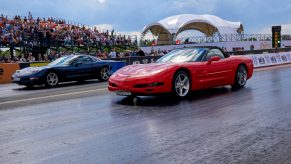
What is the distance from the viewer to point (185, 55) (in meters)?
10.3

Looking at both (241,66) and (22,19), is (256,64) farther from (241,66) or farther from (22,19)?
(22,19)

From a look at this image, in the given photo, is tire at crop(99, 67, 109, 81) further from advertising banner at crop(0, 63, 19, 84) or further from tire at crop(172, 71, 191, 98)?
tire at crop(172, 71, 191, 98)

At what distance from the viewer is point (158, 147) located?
16.2 feet

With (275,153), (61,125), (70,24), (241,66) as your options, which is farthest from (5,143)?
(70,24)

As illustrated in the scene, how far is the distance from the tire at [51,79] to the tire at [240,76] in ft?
23.5

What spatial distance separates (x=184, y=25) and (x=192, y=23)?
4.19m

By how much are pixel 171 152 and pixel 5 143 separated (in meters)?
2.37

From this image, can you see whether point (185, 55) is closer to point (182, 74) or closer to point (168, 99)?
point (182, 74)

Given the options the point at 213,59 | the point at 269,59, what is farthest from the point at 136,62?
the point at 213,59

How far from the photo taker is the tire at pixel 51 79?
14867 millimetres

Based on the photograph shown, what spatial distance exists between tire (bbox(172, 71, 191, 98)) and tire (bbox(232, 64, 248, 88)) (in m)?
2.34

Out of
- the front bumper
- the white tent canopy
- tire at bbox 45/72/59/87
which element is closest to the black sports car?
tire at bbox 45/72/59/87

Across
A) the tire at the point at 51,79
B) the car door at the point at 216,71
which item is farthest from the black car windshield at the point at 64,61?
the car door at the point at 216,71

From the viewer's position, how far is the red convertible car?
8.84 metres
